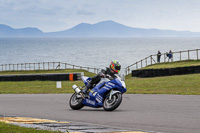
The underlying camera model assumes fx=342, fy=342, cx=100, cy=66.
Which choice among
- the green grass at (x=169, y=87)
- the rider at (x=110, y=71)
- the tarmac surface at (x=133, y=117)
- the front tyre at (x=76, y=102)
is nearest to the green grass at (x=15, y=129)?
the tarmac surface at (x=133, y=117)

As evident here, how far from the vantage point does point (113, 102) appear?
31.7 feet

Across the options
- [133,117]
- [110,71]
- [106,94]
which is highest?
[110,71]

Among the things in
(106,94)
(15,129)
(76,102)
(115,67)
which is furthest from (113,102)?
(15,129)

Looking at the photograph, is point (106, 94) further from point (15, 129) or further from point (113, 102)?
point (15, 129)

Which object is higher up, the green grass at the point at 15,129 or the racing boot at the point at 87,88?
the racing boot at the point at 87,88

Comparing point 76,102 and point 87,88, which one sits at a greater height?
point 87,88

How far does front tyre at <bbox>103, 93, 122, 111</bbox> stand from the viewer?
31.0 ft

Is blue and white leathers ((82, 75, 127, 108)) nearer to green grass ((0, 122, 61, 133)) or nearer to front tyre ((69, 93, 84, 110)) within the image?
front tyre ((69, 93, 84, 110))

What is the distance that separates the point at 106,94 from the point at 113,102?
40 cm

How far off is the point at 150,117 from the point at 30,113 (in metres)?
3.74

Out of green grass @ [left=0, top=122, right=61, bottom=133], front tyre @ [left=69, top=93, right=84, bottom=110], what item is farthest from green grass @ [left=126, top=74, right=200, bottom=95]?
green grass @ [left=0, top=122, right=61, bottom=133]

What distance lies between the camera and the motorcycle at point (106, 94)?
31.4 feet

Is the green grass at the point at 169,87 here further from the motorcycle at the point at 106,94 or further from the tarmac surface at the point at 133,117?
the motorcycle at the point at 106,94

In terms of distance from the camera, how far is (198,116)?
27.6 ft
